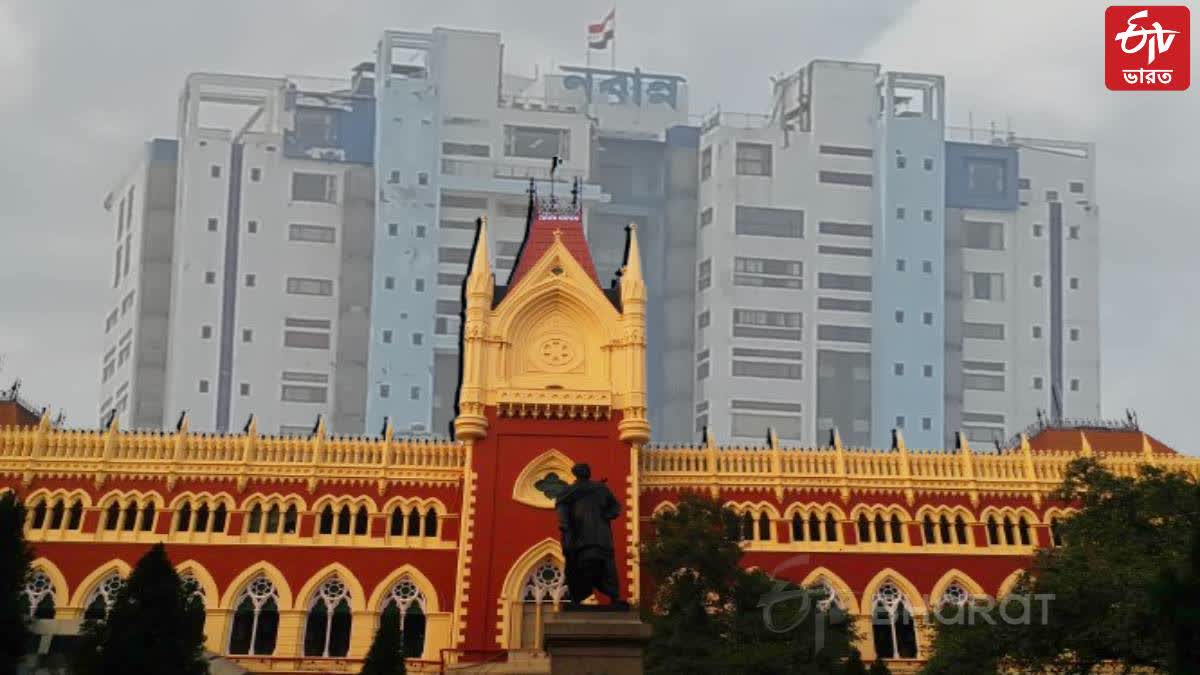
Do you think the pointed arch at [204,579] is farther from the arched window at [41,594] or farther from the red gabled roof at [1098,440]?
the red gabled roof at [1098,440]

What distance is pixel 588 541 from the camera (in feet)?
146

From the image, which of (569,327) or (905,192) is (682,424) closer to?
(905,192)

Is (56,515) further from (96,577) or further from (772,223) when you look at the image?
(772,223)

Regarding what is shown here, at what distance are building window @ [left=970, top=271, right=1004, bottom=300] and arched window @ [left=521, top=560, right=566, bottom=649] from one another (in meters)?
113

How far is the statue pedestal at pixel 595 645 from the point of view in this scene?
41.9 m

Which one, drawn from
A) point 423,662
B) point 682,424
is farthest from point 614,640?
point 682,424

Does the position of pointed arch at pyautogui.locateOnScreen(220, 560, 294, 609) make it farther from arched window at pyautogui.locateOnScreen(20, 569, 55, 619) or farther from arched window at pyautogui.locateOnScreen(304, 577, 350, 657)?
arched window at pyautogui.locateOnScreen(20, 569, 55, 619)

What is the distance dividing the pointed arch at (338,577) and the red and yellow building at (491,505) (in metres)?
0.08

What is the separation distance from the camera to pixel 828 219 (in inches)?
6816

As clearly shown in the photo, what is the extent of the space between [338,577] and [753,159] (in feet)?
346

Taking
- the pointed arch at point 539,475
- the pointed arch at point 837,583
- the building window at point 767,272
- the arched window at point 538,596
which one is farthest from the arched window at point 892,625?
the building window at point 767,272

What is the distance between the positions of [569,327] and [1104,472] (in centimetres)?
2139

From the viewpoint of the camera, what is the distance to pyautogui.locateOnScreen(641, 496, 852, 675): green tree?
60.5 m

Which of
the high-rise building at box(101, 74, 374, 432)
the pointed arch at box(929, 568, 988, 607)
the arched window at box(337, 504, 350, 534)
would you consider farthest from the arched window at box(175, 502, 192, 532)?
the high-rise building at box(101, 74, 374, 432)
